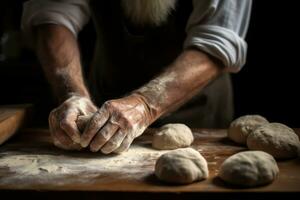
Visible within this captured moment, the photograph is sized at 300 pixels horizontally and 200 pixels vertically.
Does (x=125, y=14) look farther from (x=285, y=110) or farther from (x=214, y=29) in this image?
(x=285, y=110)

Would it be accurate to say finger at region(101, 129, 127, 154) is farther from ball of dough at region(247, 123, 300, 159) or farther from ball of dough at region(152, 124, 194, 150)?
ball of dough at region(247, 123, 300, 159)

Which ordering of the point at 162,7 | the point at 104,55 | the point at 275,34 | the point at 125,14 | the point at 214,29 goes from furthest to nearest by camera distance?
the point at 275,34 → the point at 104,55 → the point at 125,14 → the point at 162,7 → the point at 214,29

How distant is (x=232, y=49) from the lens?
1541 mm

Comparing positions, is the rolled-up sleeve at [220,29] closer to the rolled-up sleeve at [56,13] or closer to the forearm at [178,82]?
the forearm at [178,82]

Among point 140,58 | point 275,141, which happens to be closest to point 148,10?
point 140,58

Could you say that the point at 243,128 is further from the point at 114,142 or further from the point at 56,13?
the point at 56,13

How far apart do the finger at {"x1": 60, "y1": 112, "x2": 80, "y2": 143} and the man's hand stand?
0.09ft

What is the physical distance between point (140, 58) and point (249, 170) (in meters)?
0.96

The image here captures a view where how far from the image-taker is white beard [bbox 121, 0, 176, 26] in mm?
1651

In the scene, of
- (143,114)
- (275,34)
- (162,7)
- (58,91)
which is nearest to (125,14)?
(162,7)

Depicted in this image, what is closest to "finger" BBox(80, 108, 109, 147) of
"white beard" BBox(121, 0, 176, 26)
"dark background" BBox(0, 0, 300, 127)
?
"white beard" BBox(121, 0, 176, 26)

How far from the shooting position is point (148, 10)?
1.67 m

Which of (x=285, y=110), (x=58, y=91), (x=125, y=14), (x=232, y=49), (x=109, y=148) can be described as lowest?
(x=285, y=110)

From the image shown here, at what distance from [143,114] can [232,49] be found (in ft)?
1.49
